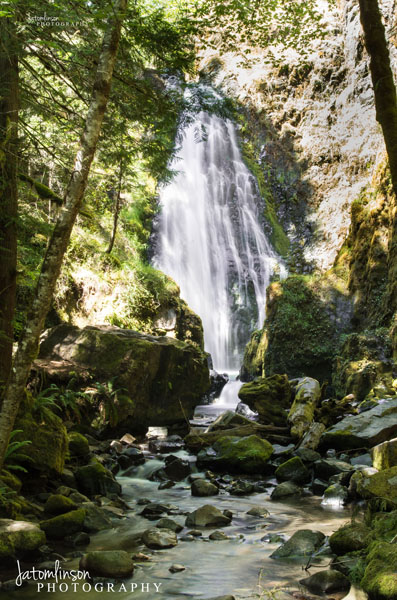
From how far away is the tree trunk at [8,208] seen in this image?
5.09 meters

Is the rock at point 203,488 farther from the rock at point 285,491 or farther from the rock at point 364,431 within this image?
the rock at point 364,431

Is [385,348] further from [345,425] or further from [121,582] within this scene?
[121,582]

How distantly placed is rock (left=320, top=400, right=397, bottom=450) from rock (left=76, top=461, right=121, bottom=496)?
371 cm

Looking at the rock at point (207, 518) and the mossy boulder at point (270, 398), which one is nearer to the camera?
the rock at point (207, 518)

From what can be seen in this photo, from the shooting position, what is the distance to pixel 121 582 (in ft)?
12.0

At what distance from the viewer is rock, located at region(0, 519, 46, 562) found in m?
3.78

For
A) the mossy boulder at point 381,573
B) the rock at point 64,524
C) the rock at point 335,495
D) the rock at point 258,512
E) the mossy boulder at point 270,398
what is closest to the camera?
the mossy boulder at point 381,573

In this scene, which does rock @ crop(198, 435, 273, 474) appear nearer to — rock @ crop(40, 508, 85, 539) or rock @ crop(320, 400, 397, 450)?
rock @ crop(320, 400, 397, 450)

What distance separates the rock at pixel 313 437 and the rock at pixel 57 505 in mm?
4441

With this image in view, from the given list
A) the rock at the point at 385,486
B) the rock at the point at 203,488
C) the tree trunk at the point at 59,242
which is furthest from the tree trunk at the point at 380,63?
the rock at the point at 203,488

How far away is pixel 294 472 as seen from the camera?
6977 mm

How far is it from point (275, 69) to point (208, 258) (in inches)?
531

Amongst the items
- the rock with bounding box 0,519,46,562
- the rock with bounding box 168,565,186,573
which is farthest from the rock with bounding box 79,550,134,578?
the rock with bounding box 0,519,46,562

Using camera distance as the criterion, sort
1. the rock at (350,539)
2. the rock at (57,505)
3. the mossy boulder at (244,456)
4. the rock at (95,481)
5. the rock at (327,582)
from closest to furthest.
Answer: the rock at (327,582)
the rock at (350,539)
the rock at (57,505)
the rock at (95,481)
the mossy boulder at (244,456)
